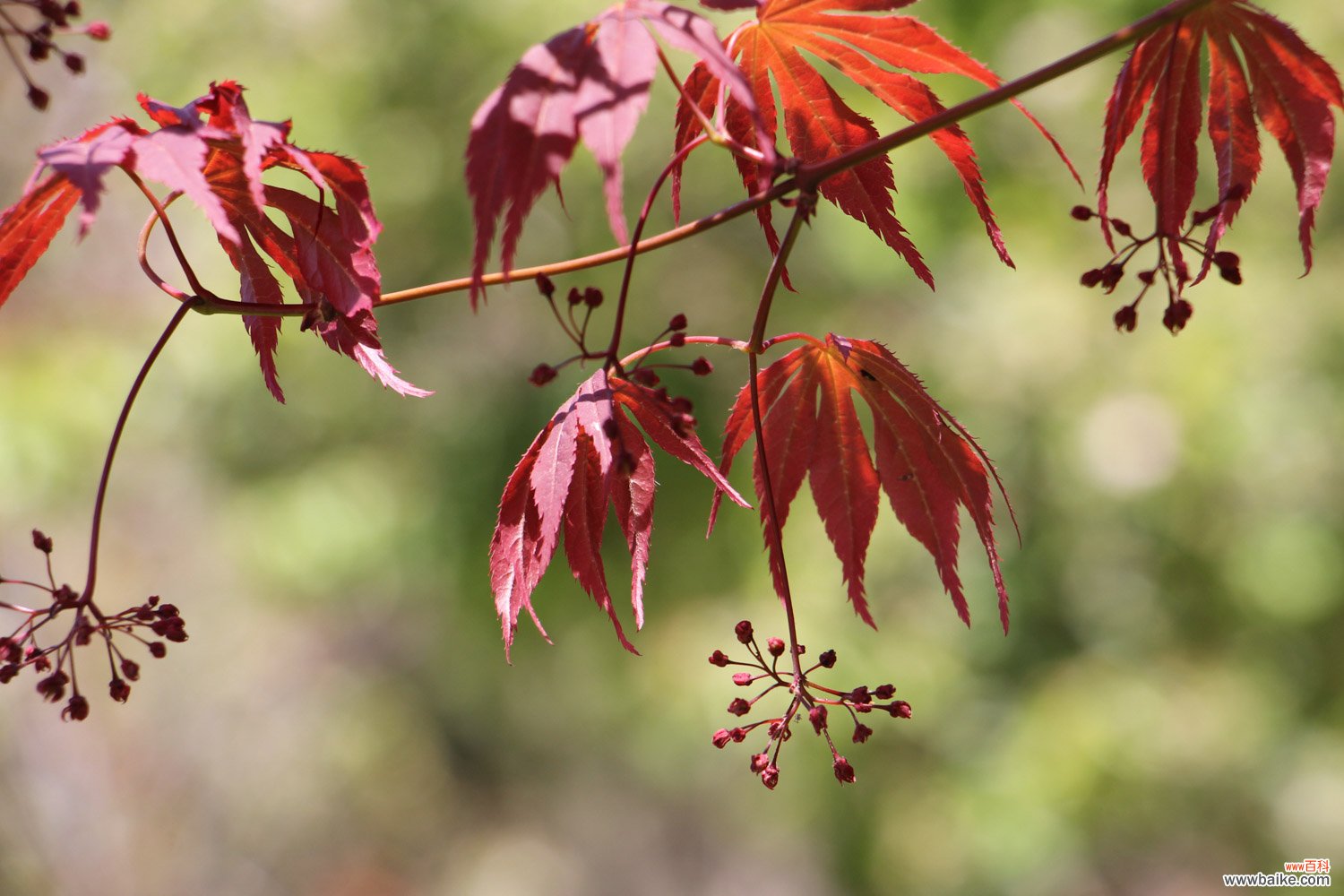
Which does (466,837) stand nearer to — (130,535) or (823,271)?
(130,535)

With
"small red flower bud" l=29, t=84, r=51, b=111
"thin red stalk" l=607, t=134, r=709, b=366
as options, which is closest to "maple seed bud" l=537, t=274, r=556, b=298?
"thin red stalk" l=607, t=134, r=709, b=366

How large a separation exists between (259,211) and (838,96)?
1.46 feet

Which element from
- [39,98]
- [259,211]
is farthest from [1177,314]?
[39,98]

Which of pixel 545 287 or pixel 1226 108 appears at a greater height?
pixel 1226 108

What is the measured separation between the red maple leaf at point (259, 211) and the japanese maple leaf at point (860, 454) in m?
0.31

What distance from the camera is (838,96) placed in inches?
33.7

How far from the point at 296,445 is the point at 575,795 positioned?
123 inches

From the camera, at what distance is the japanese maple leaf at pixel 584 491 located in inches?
33.0

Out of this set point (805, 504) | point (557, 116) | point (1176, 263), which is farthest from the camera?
point (805, 504)

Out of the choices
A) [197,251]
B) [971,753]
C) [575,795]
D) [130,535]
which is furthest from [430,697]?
[971,753]

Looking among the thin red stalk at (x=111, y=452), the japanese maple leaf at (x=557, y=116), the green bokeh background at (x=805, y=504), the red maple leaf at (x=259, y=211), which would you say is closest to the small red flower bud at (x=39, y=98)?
the red maple leaf at (x=259, y=211)

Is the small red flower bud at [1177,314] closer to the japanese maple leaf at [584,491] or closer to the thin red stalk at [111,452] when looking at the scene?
the japanese maple leaf at [584,491]

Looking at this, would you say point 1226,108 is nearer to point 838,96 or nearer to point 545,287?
point 838,96

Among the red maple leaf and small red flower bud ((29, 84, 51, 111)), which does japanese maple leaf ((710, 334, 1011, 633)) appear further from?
small red flower bud ((29, 84, 51, 111))
